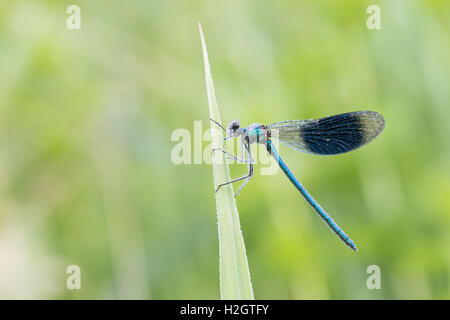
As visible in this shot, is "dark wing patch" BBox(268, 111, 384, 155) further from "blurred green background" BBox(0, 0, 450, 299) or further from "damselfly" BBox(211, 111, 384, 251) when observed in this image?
"blurred green background" BBox(0, 0, 450, 299)

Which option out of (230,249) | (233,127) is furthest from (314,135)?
(230,249)

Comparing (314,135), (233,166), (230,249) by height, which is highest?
(314,135)

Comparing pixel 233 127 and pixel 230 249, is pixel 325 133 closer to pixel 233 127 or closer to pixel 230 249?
pixel 233 127

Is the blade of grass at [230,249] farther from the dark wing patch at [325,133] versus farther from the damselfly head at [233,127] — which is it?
the dark wing patch at [325,133]

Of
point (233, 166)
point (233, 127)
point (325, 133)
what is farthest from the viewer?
point (233, 166)

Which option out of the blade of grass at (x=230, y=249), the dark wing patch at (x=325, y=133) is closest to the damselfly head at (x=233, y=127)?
the dark wing patch at (x=325, y=133)

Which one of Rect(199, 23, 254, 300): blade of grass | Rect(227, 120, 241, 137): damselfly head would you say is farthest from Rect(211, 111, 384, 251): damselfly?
Rect(199, 23, 254, 300): blade of grass
